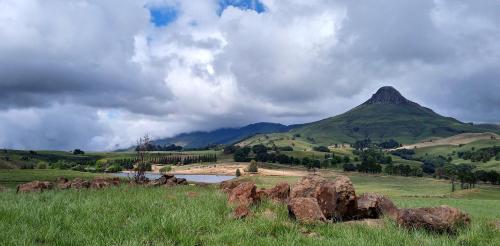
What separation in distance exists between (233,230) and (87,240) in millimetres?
3737

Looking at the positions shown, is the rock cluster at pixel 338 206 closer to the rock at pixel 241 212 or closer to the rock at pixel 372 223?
the rock at pixel 241 212

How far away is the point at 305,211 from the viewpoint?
14156mm

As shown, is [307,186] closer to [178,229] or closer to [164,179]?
[178,229]

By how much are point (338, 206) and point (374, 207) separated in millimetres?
1607

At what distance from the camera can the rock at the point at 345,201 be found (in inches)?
643

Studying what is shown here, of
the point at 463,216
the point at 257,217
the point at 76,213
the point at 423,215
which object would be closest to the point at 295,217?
the point at 257,217

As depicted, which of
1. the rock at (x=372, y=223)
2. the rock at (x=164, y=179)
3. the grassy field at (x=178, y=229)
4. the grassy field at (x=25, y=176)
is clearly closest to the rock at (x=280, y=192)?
the grassy field at (x=178, y=229)

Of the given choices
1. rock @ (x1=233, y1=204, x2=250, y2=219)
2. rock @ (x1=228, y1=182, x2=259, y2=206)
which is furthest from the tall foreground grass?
rock @ (x1=228, y1=182, x2=259, y2=206)

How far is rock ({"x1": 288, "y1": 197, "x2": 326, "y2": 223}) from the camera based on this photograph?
13906mm

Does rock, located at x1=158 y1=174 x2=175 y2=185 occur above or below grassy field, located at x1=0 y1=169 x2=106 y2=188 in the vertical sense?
above

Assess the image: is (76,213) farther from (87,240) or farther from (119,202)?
(87,240)

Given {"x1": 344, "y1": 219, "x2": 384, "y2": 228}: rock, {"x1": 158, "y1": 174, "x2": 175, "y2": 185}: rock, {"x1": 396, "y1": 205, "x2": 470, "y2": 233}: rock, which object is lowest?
{"x1": 344, "y1": 219, "x2": 384, "y2": 228}: rock

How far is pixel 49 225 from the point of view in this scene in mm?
11922

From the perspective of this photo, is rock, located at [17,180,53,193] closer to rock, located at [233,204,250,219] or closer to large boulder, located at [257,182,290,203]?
large boulder, located at [257,182,290,203]
